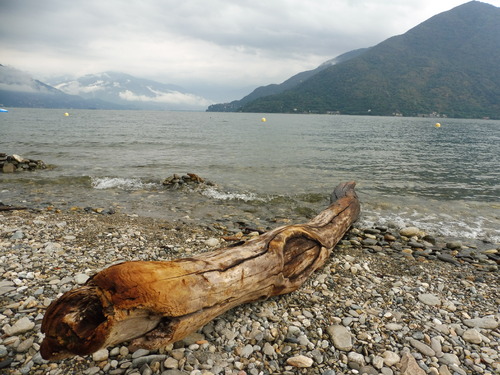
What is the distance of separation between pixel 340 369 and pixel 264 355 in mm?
1064

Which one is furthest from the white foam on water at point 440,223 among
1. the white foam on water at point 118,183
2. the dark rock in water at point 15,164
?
the dark rock in water at point 15,164

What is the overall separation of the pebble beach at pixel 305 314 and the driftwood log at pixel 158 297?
1.39 feet

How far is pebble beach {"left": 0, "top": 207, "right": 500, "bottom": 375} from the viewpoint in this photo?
4082mm

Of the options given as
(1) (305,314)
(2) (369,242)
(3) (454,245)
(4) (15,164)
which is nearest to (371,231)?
(2) (369,242)

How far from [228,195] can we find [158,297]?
1207cm

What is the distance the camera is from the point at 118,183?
17125mm

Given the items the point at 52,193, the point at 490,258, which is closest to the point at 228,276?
the point at 490,258

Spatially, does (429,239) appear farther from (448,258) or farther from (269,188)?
(269,188)

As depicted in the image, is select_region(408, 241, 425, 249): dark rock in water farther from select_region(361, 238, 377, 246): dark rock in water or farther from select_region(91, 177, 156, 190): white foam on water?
select_region(91, 177, 156, 190): white foam on water

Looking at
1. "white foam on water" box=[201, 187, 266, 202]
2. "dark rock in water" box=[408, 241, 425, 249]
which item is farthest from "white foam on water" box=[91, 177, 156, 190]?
"dark rock in water" box=[408, 241, 425, 249]

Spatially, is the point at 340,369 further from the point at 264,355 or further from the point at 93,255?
the point at 93,255

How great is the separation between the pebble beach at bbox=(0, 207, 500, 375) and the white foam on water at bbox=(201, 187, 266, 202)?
19.2ft

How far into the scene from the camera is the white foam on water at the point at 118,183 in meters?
16.4

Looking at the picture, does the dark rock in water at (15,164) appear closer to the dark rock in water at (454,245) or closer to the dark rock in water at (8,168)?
the dark rock in water at (8,168)
